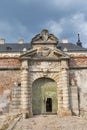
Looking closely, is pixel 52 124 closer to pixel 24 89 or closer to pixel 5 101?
pixel 24 89

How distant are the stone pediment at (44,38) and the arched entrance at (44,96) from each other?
276 cm

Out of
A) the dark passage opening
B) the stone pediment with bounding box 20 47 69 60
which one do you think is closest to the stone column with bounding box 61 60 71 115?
the stone pediment with bounding box 20 47 69 60

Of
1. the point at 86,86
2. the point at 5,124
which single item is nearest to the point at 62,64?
the point at 86,86

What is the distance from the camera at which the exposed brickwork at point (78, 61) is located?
19.9m

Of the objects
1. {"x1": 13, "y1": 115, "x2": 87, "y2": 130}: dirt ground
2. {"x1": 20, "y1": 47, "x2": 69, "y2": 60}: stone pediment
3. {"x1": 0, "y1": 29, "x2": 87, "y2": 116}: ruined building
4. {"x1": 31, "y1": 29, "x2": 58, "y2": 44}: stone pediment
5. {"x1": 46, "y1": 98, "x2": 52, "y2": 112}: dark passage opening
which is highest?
{"x1": 31, "y1": 29, "x2": 58, "y2": 44}: stone pediment

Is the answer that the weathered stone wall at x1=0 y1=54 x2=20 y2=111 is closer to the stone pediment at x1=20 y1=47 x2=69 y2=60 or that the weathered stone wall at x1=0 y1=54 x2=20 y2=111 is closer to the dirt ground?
the stone pediment at x1=20 y1=47 x2=69 y2=60

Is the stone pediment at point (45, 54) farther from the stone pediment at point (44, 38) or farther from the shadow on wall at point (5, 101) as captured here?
the shadow on wall at point (5, 101)

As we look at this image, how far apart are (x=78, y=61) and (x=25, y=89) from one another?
4454mm

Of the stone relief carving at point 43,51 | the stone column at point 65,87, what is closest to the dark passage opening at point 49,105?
the stone column at point 65,87

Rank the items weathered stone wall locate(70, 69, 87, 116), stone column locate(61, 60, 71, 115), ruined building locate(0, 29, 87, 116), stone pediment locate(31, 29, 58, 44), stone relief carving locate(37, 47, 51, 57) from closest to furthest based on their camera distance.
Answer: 1. stone column locate(61, 60, 71, 115)
2. ruined building locate(0, 29, 87, 116)
3. weathered stone wall locate(70, 69, 87, 116)
4. stone relief carving locate(37, 47, 51, 57)
5. stone pediment locate(31, 29, 58, 44)

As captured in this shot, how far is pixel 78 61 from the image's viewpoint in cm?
1998

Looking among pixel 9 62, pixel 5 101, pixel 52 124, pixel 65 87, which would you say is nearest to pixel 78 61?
pixel 65 87

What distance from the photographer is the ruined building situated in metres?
18.6

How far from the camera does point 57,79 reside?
19.2 metres
